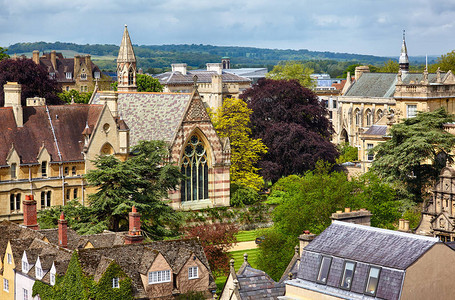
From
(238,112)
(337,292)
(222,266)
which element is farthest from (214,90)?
(337,292)

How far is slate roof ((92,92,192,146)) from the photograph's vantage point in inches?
3100

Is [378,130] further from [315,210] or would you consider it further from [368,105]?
[368,105]

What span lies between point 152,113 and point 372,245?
1891 inches

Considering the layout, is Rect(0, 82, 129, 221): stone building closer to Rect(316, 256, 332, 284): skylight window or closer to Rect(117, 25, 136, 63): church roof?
Rect(117, 25, 136, 63): church roof

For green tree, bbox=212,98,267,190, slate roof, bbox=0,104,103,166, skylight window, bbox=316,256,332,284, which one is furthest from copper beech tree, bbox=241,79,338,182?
skylight window, bbox=316,256,332,284

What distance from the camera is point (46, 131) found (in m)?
75.4

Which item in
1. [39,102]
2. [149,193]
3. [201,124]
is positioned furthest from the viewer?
[39,102]

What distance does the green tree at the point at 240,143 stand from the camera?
8619 cm

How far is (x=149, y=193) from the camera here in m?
62.7

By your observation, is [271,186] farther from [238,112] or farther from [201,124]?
[201,124]

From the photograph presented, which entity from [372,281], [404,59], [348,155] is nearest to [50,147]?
[348,155]

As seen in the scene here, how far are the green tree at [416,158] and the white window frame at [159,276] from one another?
88.0 feet

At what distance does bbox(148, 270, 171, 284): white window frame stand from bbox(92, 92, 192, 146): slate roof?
33.1 meters

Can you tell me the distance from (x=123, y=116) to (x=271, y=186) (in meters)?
16.6
